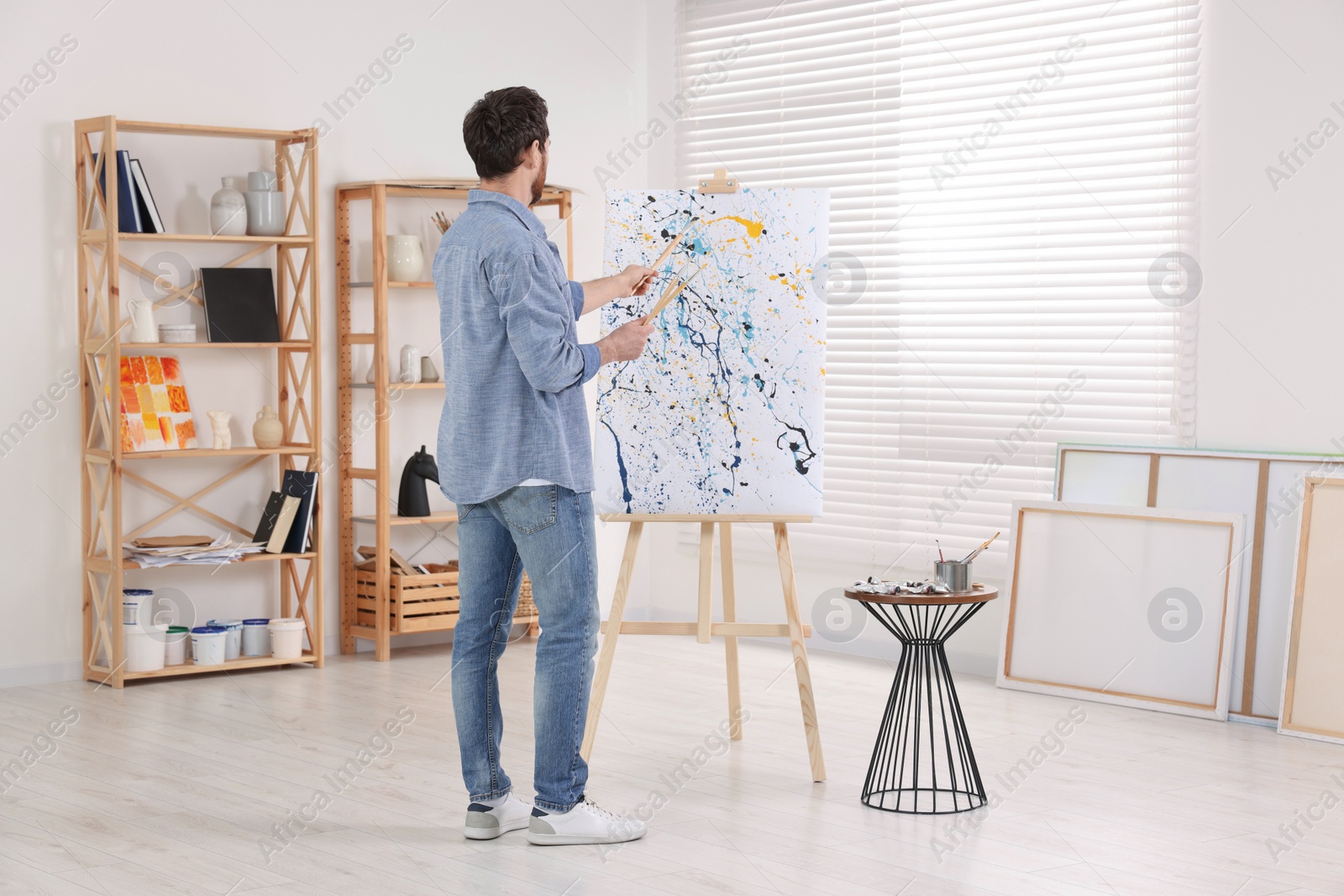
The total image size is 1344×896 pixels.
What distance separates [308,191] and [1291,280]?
345 centimetres

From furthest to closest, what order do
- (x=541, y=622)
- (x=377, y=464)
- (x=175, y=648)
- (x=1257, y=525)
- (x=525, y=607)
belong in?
(x=525, y=607)
(x=377, y=464)
(x=175, y=648)
(x=1257, y=525)
(x=541, y=622)

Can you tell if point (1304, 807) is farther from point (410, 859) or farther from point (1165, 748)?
point (410, 859)

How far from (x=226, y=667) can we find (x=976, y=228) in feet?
10.2

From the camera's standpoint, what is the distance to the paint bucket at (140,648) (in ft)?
15.7

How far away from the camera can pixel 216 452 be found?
4.91 meters

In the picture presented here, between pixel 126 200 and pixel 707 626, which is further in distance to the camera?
pixel 126 200

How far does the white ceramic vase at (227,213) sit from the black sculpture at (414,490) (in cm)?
108

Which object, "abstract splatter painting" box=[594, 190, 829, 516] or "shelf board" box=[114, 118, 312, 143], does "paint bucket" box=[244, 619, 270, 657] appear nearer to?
"shelf board" box=[114, 118, 312, 143]

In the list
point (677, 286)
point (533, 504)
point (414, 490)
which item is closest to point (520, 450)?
point (533, 504)

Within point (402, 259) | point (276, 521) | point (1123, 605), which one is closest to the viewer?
point (1123, 605)

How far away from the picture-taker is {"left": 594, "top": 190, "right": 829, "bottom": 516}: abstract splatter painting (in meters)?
3.69

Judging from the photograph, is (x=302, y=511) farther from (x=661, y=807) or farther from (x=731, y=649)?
(x=661, y=807)

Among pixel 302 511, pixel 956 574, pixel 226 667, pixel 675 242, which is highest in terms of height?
pixel 675 242

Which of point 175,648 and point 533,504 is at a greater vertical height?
point 533,504
